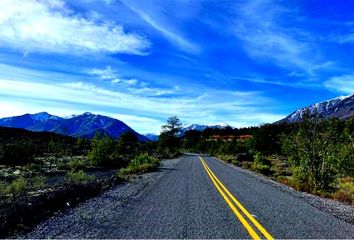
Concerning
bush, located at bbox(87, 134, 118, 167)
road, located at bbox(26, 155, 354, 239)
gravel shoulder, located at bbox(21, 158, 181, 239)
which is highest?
bush, located at bbox(87, 134, 118, 167)

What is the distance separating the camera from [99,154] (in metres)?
41.4

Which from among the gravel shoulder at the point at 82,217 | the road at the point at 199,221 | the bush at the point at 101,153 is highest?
the bush at the point at 101,153

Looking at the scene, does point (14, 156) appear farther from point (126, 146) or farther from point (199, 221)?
point (126, 146)

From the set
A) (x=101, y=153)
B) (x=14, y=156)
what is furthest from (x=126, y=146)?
(x=101, y=153)

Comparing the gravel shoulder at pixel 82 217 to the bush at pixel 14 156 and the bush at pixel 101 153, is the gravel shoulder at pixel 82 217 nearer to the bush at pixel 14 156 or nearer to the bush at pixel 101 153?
the bush at pixel 101 153

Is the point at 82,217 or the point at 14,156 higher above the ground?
the point at 14,156

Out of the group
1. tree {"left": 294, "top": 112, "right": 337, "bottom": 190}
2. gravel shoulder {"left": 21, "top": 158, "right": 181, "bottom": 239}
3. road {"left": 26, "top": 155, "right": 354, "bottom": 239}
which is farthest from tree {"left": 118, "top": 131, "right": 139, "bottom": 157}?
road {"left": 26, "top": 155, "right": 354, "bottom": 239}

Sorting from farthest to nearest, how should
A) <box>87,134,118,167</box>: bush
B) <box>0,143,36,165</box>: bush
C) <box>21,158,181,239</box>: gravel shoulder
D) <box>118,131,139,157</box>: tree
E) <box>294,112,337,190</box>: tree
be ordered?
<box>118,131,139,157</box>: tree
<box>0,143,36,165</box>: bush
<box>87,134,118,167</box>: bush
<box>294,112,337,190</box>: tree
<box>21,158,181,239</box>: gravel shoulder

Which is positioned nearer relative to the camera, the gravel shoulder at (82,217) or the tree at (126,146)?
the gravel shoulder at (82,217)

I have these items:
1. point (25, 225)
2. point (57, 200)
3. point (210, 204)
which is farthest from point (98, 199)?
point (25, 225)

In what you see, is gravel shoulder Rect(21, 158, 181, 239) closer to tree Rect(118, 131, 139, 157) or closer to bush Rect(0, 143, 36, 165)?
bush Rect(0, 143, 36, 165)

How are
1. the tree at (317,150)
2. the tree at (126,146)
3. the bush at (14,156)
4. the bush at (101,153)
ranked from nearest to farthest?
1. the tree at (317,150)
2. the bush at (101,153)
3. the bush at (14,156)
4. the tree at (126,146)

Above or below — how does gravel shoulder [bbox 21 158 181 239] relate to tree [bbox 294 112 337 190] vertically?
below

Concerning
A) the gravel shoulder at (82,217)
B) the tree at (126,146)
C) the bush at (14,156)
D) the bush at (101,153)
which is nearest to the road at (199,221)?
the gravel shoulder at (82,217)
